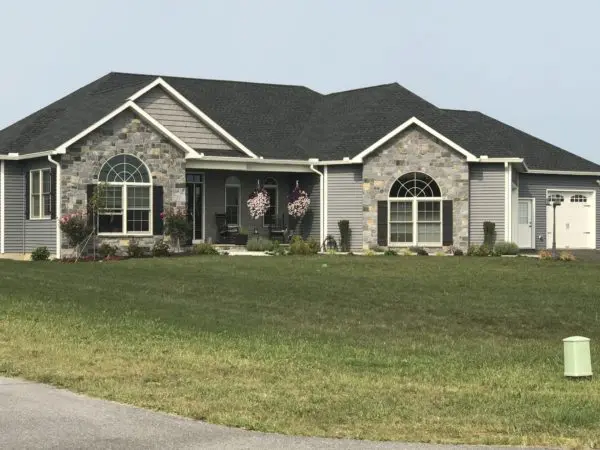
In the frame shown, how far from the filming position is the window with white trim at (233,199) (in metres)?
34.1

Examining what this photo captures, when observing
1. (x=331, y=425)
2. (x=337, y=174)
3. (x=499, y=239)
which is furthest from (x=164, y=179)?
(x=331, y=425)

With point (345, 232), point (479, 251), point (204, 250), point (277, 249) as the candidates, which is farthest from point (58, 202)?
point (479, 251)

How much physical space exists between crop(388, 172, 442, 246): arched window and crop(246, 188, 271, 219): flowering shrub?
4.23 meters

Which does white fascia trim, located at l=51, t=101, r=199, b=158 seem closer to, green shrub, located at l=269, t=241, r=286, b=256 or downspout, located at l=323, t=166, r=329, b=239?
green shrub, located at l=269, t=241, r=286, b=256

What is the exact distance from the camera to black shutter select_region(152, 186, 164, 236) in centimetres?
2998

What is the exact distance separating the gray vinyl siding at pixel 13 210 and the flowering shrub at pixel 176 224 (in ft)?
15.1

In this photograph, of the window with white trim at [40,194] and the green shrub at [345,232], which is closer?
the window with white trim at [40,194]

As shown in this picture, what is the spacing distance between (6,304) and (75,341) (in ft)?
14.6

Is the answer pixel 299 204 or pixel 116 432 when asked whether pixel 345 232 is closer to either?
pixel 299 204

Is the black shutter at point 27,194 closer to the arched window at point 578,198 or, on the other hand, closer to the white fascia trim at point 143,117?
the white fascia trim at point 143,117

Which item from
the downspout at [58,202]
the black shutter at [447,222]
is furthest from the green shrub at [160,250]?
the black shutter at [447,222]

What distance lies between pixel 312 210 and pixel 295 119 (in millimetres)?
4868

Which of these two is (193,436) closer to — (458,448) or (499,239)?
(458,448)

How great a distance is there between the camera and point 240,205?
3428 centimetres
